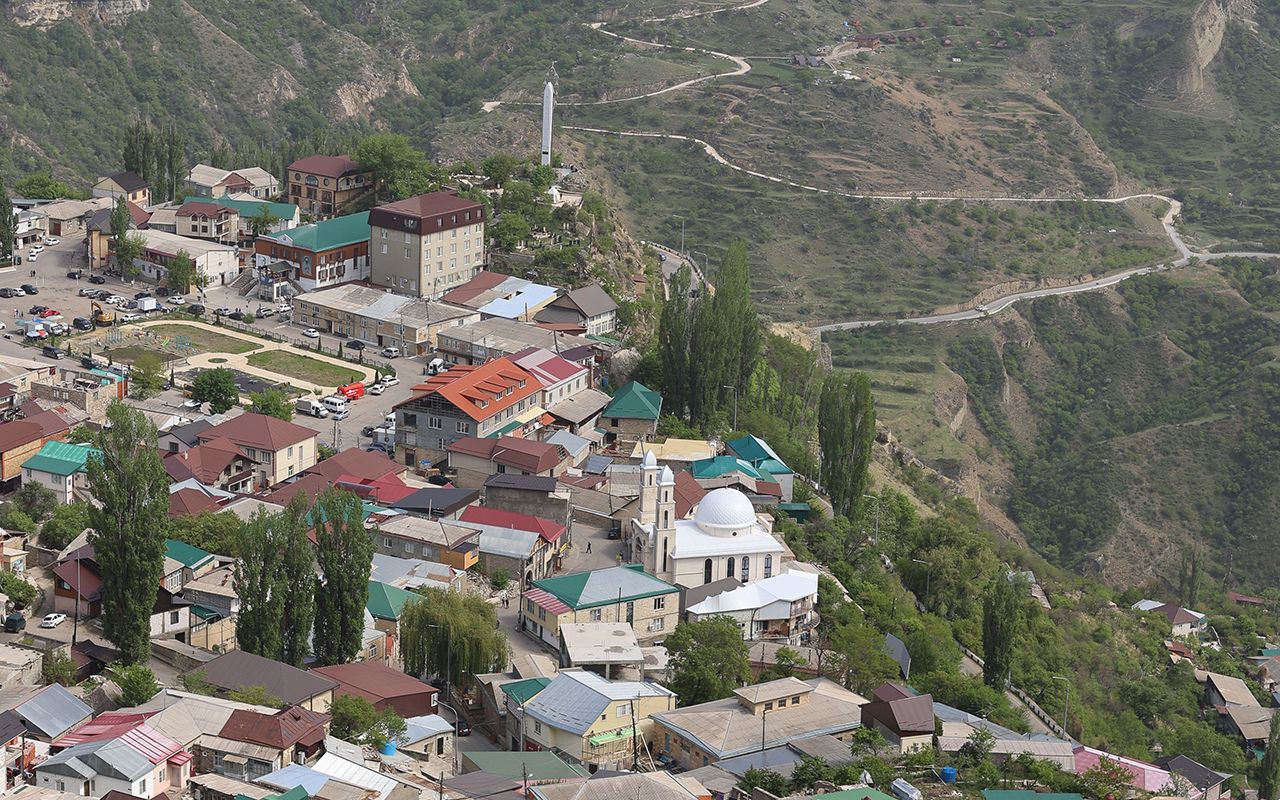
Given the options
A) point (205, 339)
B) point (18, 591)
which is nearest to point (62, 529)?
point (18, 591)

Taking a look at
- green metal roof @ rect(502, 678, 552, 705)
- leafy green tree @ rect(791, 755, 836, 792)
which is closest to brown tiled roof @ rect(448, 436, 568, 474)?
green metal roof @ rect(502, 678, 552, 705)

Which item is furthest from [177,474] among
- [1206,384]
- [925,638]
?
[1206,384]

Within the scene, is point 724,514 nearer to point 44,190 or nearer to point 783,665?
point 783,665

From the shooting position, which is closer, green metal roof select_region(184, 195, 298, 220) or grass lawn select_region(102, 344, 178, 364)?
grass lawn select_region(102, 344, 178, 364)

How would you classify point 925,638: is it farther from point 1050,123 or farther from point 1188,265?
point 1050,123

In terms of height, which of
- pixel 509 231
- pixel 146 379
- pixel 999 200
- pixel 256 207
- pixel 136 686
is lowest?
pixel 999 200

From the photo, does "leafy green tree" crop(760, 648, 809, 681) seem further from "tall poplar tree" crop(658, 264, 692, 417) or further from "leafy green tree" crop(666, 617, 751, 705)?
"tall poplar tree" crop(658, 264, 692, 417)

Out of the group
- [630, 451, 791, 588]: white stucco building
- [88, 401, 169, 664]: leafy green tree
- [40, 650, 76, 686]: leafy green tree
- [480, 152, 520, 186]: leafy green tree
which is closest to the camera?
[40, 650, 76, 686]: leafy green tree
